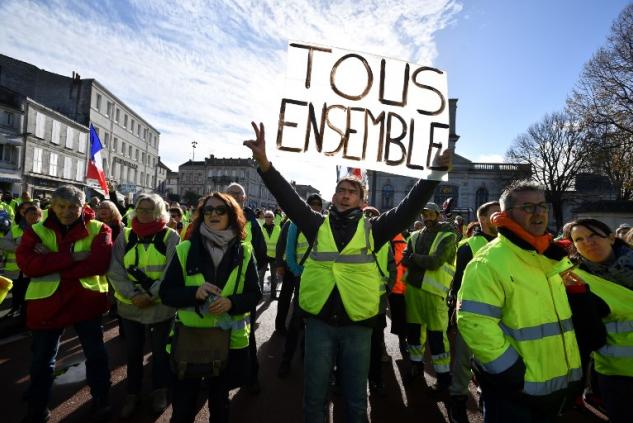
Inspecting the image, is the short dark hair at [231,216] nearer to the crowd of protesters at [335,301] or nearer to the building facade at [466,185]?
the crowd of protesters at [335,301]

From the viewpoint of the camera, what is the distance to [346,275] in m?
2.56

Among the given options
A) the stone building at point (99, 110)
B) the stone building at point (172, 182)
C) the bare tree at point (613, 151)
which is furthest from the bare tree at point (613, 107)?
the stone building at point (172, 182)

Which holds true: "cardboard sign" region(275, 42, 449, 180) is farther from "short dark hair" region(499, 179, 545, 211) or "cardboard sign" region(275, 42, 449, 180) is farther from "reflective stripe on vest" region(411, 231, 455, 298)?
"reflective stripe on vest" region(411, 231, 455, 298)

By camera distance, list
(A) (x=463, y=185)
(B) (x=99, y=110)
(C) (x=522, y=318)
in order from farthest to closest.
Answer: (A) (x=463, y=185)
(B) (x=99, y=110)
(C) (x=522, y=318)

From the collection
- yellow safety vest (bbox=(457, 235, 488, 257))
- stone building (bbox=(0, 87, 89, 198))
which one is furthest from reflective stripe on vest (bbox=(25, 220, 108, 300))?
stone building (bbox=(0, 87, 89, 198))

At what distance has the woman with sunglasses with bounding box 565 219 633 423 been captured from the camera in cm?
245

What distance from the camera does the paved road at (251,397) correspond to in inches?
135

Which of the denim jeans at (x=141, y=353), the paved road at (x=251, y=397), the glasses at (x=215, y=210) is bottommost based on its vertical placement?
the paved road at (x=251, y=397)

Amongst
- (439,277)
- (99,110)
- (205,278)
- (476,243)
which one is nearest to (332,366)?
(205,278)

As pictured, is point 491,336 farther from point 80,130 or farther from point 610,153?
point 80,130

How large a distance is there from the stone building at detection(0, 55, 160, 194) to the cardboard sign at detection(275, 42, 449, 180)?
35377 millimetres

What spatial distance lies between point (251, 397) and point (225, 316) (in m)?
1.74

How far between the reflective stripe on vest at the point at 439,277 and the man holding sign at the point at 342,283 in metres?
1.65

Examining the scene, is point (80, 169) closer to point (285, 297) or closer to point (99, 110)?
point (99, 110)
